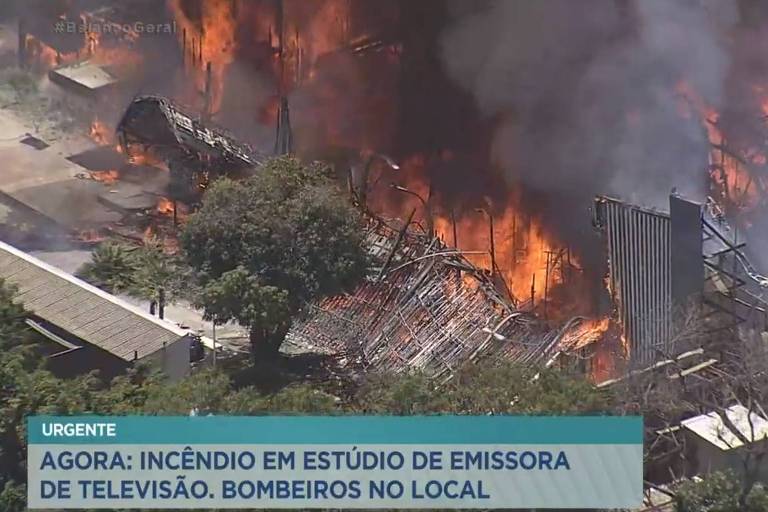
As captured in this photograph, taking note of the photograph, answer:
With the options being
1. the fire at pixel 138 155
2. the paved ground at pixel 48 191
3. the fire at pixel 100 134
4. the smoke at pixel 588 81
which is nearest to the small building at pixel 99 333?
the paved ground at pixel 48 191

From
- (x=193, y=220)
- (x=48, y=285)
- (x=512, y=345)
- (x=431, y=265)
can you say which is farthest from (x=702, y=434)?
(x=48, y=285)

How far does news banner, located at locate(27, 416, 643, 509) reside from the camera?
35.0 ft

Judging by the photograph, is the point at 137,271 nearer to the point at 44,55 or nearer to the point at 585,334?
the point at 44,55

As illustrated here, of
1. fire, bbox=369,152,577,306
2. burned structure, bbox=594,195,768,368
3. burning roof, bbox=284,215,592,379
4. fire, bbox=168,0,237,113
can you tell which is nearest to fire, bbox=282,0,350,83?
fire, bbox=168,0,237,113

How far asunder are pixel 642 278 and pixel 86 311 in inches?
166

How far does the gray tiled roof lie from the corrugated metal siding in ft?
11.0

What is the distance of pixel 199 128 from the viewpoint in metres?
12.6

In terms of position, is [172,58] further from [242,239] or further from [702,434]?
[702,434]

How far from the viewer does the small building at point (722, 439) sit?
11.0 m

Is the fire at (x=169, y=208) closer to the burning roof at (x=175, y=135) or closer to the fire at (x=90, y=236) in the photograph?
the burning roof at (x=175, y=135)

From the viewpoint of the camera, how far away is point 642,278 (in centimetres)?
1185

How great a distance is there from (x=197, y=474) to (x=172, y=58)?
12.1ft

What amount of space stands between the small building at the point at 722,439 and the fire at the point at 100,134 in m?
5.12

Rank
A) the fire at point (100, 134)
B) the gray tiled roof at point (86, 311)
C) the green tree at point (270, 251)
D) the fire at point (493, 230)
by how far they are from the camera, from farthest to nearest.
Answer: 1. the fire at point (100, 134)
2. the fire at point (493, 230)
3. the gray tiled roof at point (86, 311)
4. the green tree at point (270, 251)
